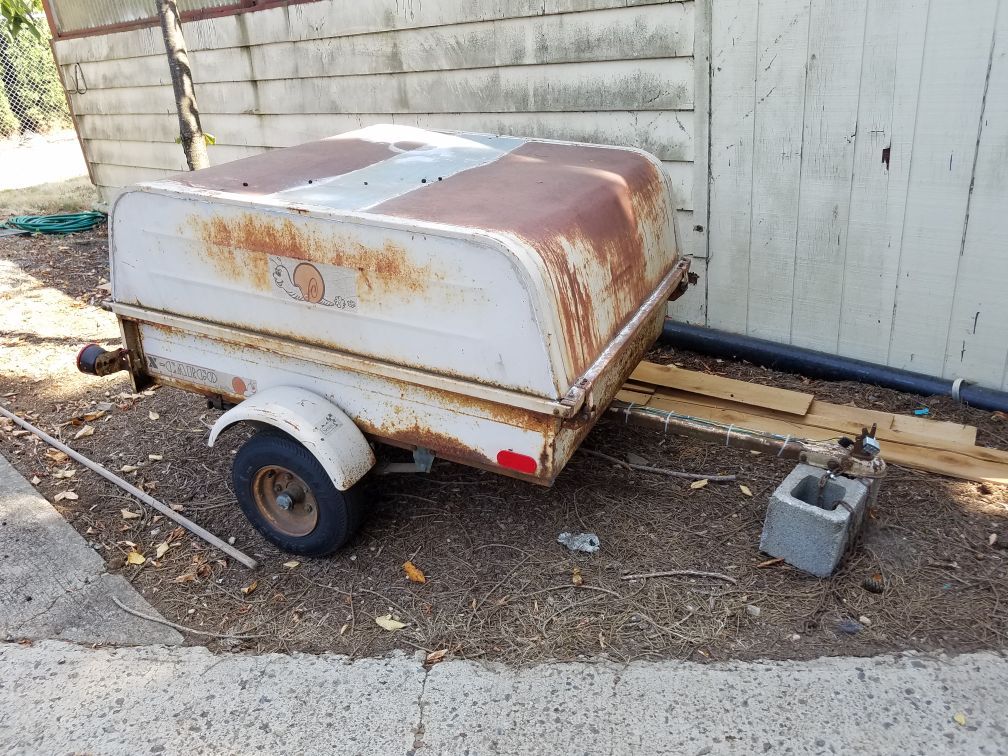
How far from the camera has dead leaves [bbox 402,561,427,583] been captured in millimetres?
3328

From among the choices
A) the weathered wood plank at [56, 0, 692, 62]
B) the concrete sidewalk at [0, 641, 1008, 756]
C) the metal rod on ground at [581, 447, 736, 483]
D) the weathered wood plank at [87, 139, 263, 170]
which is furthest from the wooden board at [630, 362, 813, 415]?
the weathered wood plank at [87, 139, 263, 170]

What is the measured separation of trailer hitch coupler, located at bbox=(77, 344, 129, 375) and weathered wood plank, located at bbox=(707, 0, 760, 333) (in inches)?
138

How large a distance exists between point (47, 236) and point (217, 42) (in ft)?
12.5

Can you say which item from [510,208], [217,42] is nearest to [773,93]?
[510,208]

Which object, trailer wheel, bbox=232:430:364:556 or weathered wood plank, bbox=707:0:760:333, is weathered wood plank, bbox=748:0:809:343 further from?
trailer wheel, bbox=232:430:364:556

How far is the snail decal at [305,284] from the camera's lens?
2.95 metres

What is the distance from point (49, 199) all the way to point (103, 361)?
9.18m

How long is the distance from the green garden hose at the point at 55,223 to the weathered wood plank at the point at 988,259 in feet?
31.5

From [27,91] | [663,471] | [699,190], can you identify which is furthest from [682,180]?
[27,91]

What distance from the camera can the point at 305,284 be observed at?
9.82ft

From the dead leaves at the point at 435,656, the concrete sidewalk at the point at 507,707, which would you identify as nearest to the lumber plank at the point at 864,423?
the concrete sidewalk at the point at 507,707

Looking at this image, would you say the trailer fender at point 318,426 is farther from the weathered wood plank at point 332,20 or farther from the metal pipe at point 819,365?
the weathered wood plank at point 332,20

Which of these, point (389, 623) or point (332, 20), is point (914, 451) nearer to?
point (389, 623)

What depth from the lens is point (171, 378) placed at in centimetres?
361
